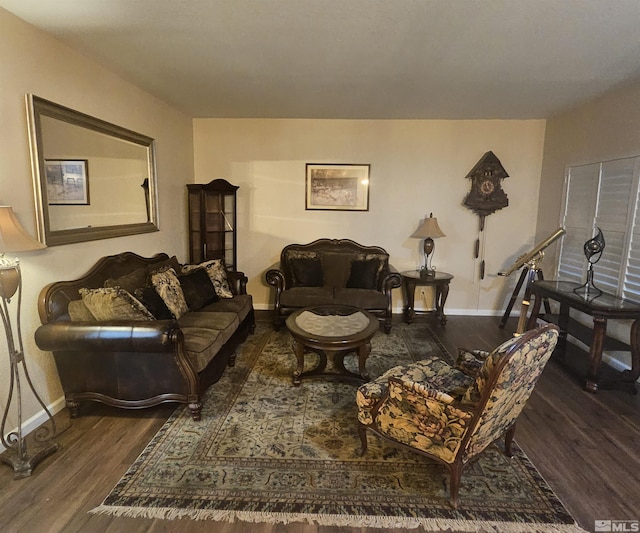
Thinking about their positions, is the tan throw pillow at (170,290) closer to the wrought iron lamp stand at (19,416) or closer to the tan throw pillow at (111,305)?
the tan throw pillow at (111,305)

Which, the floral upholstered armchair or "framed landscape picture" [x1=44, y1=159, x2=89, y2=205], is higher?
"framed landscape picture" [x1=44, y1=159, x2=89, y2=205]

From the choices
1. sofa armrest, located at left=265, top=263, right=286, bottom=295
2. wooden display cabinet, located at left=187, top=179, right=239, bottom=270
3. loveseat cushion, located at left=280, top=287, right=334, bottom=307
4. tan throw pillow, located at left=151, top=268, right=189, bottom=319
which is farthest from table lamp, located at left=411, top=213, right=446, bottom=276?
tan throw pillow, located at left=151, top=268, right=189, bottom=319

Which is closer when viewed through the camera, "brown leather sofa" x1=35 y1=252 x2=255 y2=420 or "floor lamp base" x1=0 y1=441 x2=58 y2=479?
"floor lamp base" x1=0 y1=441 x2=58 y2=479

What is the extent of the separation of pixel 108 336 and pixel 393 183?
12.8ft

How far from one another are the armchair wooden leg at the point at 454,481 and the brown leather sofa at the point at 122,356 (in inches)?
65.4

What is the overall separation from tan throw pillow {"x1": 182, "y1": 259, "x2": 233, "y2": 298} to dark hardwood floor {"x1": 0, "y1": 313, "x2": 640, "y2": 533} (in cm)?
151

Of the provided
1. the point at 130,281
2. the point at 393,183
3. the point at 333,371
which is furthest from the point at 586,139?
the point at 130,281

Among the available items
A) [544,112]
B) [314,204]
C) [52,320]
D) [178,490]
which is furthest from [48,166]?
[544,112]

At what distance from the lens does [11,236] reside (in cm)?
194

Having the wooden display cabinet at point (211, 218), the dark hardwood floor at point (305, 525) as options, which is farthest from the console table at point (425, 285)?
the wooden display cabinet at point (211, 218)

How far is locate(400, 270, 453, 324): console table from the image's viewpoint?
14.8ft

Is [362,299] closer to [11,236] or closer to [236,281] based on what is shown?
[236,281]

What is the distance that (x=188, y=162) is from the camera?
15.8 feet

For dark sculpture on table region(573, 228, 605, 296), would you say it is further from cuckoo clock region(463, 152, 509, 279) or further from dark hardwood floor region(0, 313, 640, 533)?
cuckoo clock region(463, 152, 509, 279)
